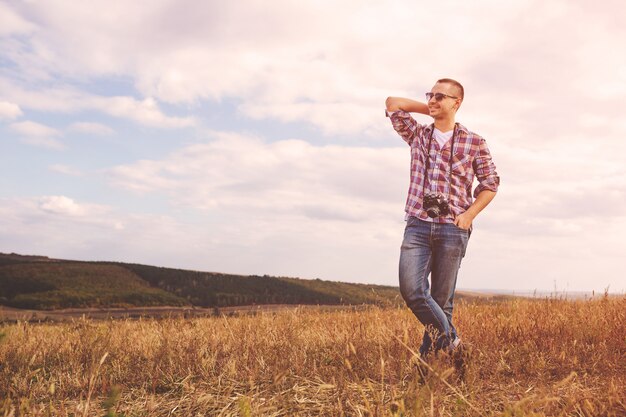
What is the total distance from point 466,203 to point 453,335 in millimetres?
1012

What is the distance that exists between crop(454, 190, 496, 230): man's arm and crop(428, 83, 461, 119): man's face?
2.27 ft

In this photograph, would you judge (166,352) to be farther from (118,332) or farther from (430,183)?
(430,183)

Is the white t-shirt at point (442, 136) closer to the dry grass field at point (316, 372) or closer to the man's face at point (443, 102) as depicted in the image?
the man's face at point (443, 102)

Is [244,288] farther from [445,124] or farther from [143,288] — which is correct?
[445,124]

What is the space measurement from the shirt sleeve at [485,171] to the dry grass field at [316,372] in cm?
119

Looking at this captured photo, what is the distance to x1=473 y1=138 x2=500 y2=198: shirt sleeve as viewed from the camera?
400cm

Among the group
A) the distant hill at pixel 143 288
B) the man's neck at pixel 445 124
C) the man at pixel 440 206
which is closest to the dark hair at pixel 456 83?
the man at pixel 440 206

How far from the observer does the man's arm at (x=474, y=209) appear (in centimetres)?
382

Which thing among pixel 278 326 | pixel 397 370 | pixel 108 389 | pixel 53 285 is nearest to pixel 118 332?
pixel 278 326

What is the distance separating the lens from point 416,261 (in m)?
3.86

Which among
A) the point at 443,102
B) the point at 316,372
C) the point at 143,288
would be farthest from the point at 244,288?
the point at 443,102

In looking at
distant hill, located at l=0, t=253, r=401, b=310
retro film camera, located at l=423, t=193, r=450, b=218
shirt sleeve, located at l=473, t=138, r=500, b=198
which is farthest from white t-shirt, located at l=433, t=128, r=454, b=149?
distant hill, located at l=0, t=253, r=401, b=310

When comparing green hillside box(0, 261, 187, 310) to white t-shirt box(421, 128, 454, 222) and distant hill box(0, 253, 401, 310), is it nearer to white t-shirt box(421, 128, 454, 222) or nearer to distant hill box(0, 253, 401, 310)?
distant hill box(0, 253, 401, 310)

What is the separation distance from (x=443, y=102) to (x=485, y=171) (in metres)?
0.62
